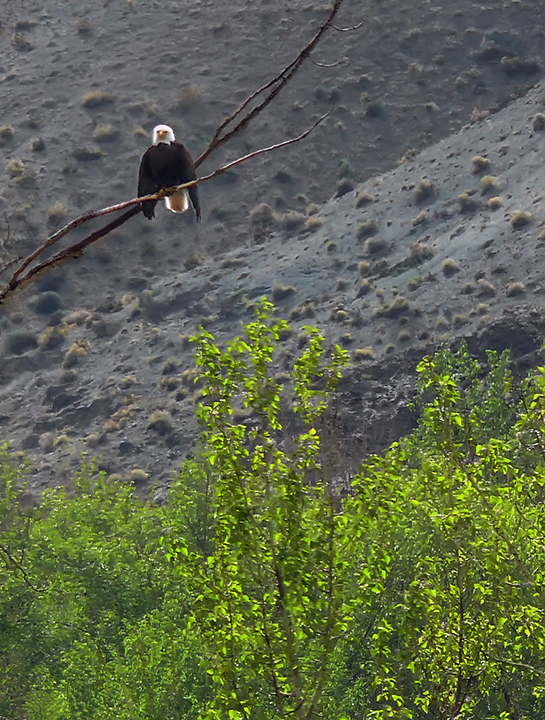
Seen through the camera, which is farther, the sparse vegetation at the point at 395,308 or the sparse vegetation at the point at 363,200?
the sparse vegetation at the point at 363,200

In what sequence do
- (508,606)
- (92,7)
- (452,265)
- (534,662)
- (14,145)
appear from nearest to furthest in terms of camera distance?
1. (508,606)
2. (534,662)
3. (452,265)
4. (14,145)
5. (92,7)

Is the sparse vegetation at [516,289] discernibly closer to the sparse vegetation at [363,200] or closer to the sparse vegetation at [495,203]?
the sparse vegetation at [495,203]

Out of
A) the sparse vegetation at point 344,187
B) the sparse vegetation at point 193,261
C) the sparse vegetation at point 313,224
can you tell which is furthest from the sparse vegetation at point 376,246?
the sparse vegetation at point 193,261

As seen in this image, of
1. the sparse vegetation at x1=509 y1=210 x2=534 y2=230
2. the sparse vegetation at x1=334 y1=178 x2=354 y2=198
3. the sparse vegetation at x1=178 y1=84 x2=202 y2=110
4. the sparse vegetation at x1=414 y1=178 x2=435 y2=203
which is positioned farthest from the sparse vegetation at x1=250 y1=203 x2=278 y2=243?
the sparse vegetation at x1=509 y1=210 x2=534 y2=230

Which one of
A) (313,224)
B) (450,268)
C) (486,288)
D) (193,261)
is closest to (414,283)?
(450,268)

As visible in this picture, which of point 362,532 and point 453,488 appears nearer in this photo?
point 362,532

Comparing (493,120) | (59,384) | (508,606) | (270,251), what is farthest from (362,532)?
(493,120)

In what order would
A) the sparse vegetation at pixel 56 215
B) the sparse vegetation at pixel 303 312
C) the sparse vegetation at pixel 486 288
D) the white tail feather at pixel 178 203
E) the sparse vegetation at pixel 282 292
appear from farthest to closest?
the sparse vegetation at pixel 56 215 → the sparse vegetation at pixel 282 292 → the sparse vegetation at pixel 303 312 → the sparse vegetation at pixel 486 288 → the white tail feather at pixel 178 203

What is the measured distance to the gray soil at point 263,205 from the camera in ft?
159

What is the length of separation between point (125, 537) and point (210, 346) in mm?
19985

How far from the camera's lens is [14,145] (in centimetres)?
6725

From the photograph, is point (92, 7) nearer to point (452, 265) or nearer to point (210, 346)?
point (452, 265)

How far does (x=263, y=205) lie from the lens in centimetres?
6247

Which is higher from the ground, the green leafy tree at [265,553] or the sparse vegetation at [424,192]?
the sparse vegetation at [424,192]
